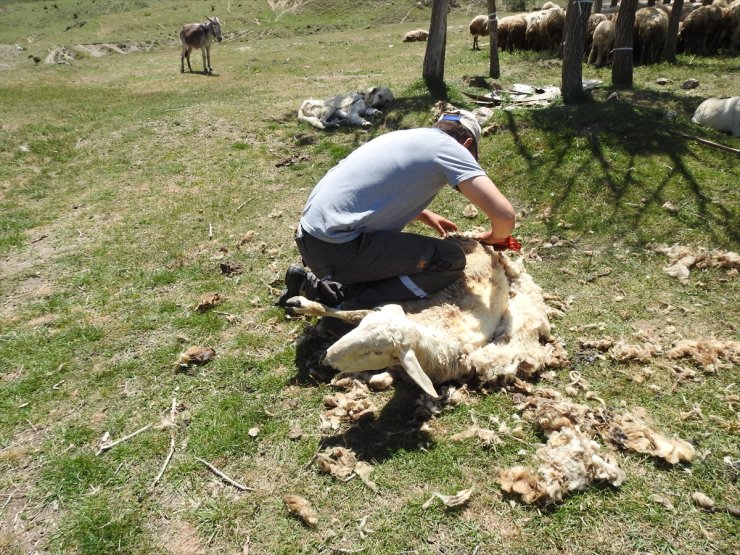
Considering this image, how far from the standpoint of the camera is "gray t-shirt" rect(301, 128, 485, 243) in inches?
147

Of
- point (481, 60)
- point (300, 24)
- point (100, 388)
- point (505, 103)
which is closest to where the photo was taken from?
point (100, 388)

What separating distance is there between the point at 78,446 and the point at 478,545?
9.80ft

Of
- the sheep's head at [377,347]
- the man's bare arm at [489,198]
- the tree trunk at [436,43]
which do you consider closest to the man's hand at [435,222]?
the man's bare arm at [489,198]

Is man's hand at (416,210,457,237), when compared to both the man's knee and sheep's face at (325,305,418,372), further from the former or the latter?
sheep's face at (325,305,418,372)

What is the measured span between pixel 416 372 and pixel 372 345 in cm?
37

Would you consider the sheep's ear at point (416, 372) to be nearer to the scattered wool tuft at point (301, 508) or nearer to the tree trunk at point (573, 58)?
the scattered wool tuft at point (301, 508)

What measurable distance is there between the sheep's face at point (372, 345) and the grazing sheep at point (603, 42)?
14.3m

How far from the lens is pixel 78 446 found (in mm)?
3594

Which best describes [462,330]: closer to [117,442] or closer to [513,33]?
[117,442]

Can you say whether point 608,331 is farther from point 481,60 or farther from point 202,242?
point 481,60

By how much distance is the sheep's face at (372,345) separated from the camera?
3.43 m

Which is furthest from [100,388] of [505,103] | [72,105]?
[72,105]

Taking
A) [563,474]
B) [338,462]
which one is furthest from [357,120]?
[563,474]

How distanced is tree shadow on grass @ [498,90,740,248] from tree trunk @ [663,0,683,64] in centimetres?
645
